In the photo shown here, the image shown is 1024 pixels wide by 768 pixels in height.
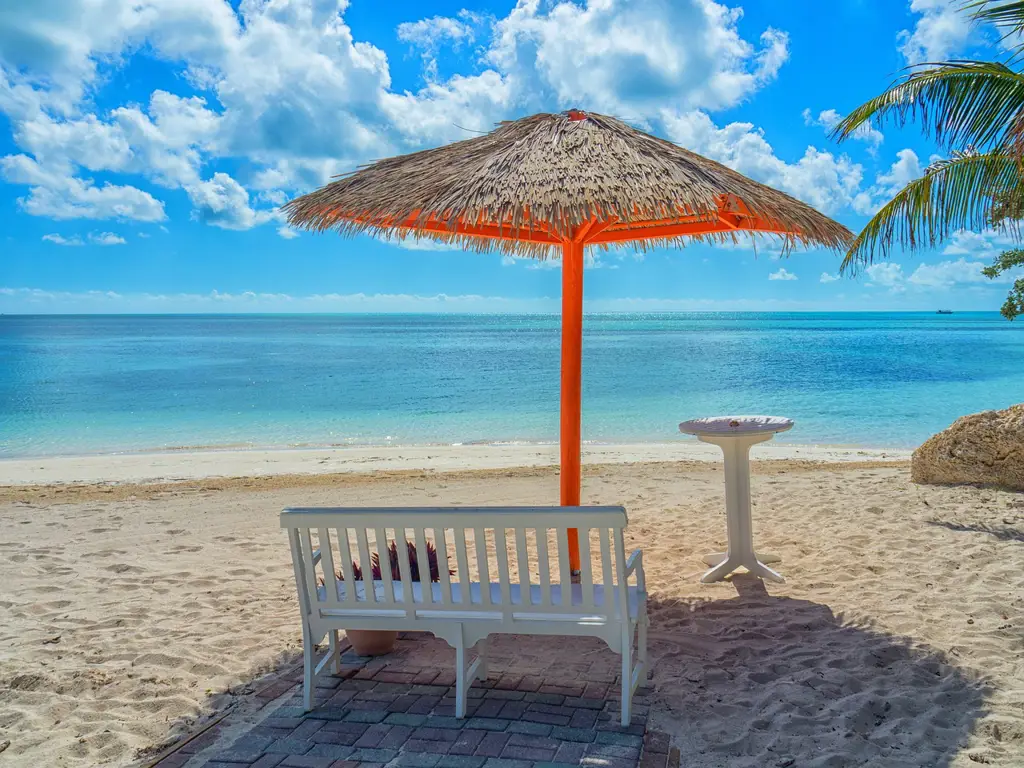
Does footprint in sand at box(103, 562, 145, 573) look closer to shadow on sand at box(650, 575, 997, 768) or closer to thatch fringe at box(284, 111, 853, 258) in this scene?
thatch fringe at box(284, 111, 853, 258)

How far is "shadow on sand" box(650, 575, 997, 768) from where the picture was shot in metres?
2.89

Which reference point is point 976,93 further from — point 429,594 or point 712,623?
point 429,594

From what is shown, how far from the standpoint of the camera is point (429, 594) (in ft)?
10.6

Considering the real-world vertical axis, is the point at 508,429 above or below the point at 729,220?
below

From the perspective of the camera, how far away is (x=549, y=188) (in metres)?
4.00

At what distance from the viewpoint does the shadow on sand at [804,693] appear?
2895 millimetres

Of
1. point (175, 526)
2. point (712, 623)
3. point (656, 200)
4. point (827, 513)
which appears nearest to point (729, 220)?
point (656, 200)

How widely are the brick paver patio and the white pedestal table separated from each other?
65.2 inches

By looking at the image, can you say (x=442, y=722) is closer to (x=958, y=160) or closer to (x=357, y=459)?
(x=958, y=160)

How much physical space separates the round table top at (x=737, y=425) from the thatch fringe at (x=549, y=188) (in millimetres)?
1115

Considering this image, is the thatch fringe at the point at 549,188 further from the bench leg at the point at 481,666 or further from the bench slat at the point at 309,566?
the bench leg at the point at 481,666

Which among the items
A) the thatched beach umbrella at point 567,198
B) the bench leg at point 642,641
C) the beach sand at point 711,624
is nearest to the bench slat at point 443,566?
the bench leg at point 642,641

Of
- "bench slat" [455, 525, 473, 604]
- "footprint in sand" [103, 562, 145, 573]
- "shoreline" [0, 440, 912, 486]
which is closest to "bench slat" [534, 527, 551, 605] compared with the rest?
"bench slat" [455, 525, 473, 604]

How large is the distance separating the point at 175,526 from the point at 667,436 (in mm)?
10536
